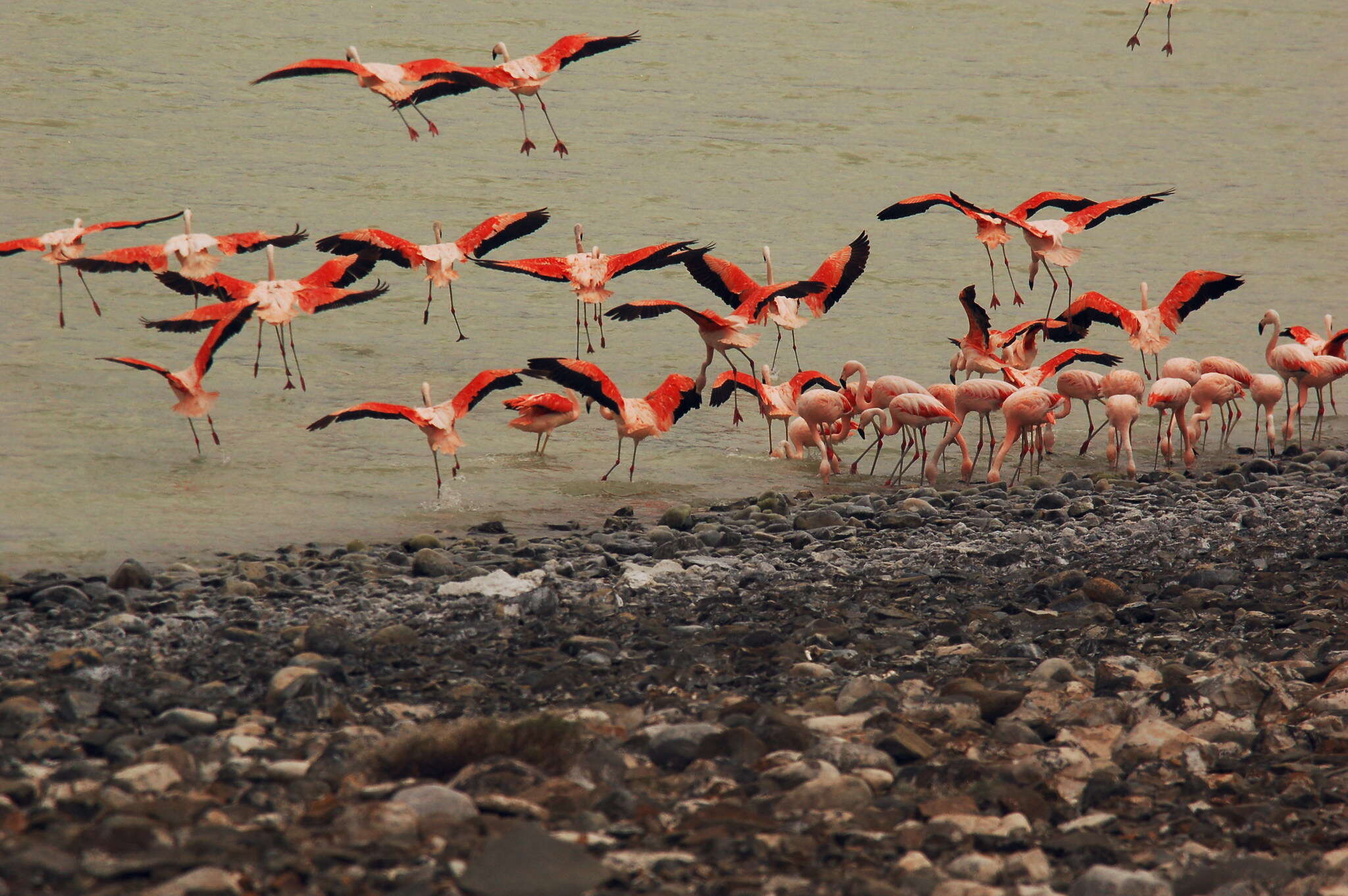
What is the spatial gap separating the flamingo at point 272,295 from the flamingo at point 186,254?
0.12 meters

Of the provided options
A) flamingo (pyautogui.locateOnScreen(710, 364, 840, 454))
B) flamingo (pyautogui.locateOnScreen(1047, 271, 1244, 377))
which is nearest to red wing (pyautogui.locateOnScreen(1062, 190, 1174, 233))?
Result: flamingo (pyautogui.locateOnScreen(1047, 271, 1244, 377))

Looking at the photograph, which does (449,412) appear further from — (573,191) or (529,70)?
(573,191)

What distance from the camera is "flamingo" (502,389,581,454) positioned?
10812 mm

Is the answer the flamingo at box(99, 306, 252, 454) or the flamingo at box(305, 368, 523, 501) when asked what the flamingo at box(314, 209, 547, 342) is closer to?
the flamingo at box(99, 306, 252, 454)

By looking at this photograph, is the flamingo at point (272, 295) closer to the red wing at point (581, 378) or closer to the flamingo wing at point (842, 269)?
the red wing at point (581, 378)

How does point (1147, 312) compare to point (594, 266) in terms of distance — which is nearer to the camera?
point (594, 266)

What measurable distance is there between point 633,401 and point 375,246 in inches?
99.3

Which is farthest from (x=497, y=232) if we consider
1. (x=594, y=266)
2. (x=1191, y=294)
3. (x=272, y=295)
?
(x=1191, y=294)

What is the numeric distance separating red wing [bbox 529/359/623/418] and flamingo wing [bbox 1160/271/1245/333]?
17.4ft

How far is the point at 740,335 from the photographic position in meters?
10.8

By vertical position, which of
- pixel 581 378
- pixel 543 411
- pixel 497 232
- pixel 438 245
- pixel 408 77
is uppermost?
pixel 408 77

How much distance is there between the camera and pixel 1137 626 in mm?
7117

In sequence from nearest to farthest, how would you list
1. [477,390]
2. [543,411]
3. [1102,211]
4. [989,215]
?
[477,390], [543,411], [989,215], [1102,211]

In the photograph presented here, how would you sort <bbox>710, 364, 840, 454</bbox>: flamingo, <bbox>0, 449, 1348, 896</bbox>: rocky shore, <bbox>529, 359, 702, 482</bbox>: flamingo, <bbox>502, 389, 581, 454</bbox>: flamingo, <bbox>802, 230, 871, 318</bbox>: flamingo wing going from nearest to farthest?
1. <bbox>0, 449, 1348, 896</bbox>: rocky shore
2. <bbox>529, 359, 702, 482</bbox>: flamingo
3. <bbox>502, 389, 581, 454</bbox>: flamingo
4. <bbox>710, 364, 840, 454</bbox>: flamingo
5. <bbox>802, 230, 871, 318</bbox>: flamingo wing
